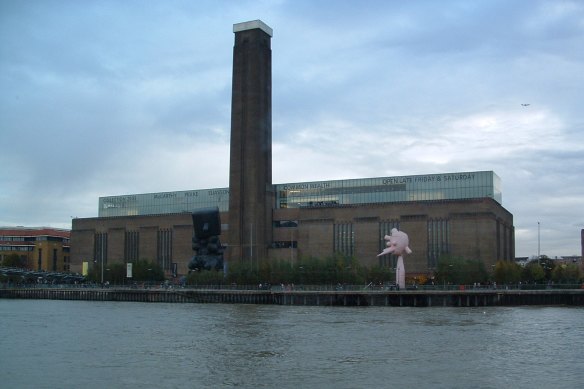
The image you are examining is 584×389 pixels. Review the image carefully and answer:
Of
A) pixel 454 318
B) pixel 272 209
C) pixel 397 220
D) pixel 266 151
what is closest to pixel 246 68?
pixel 266 151

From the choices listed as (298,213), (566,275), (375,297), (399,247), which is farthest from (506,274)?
(298,213)

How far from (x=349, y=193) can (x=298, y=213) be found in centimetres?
1098

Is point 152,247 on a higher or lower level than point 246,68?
lower

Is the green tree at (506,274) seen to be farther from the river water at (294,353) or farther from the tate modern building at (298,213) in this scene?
the river water at (294,353)

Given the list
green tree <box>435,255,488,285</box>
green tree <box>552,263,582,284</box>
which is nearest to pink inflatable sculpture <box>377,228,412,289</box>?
green tree <box>435,255,488,285</box>

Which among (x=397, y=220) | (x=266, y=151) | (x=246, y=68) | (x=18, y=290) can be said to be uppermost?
(x=246, y=68)

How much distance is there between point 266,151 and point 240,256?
71.3ft

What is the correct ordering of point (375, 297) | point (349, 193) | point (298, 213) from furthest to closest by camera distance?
point (298, 213)
point (349, 193)
point (375, 297)

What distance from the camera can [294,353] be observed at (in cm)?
4544

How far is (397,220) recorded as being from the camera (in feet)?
465

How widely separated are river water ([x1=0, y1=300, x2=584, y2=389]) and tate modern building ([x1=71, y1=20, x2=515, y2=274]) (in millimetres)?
65166

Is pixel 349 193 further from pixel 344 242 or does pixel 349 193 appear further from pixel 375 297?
pixel 375 297

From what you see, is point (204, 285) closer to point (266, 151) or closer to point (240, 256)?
point (240, 256)

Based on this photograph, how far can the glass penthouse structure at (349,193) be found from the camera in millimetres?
142500
